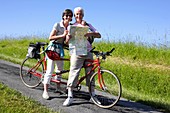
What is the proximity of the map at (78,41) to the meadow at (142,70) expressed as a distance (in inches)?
97.5

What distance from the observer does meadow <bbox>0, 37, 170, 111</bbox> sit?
406 inches

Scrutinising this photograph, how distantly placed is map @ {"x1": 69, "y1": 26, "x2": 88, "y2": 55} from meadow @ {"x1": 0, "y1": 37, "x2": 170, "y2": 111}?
97.5 inches

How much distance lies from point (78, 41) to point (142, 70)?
234 inches

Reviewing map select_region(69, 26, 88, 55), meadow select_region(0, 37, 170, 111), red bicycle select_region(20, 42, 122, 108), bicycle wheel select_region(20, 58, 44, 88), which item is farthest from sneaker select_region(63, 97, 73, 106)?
meadow select_region(0, 37, 170, 111)

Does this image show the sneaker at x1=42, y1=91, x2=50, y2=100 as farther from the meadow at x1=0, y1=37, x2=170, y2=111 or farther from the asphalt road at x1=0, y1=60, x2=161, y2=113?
the meadow at x1=0, y1=37, x2=170, y2=111

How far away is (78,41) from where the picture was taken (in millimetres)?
7355

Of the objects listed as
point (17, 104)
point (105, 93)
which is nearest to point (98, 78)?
point (105, 93)

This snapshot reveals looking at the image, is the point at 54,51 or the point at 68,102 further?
the point at 54,51

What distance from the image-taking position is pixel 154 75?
12.0m

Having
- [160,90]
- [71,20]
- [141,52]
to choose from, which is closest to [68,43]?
[71,20]

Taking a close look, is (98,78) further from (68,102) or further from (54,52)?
(54,52)

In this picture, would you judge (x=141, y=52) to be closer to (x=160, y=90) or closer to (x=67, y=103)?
(x=160, y=90)

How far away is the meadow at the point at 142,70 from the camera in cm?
1030

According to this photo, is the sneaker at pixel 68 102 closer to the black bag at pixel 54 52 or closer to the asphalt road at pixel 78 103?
the asphalt road at pixel 78 103
